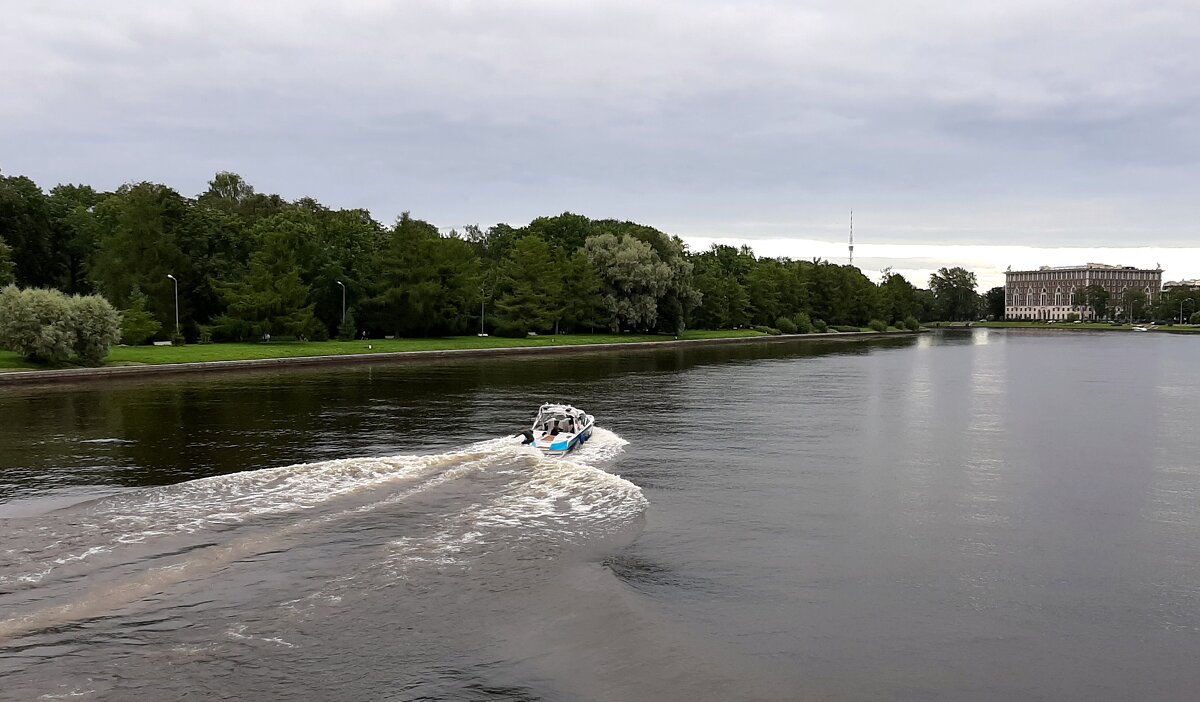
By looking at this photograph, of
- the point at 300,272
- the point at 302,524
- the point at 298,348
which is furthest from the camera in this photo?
the point at 300,272

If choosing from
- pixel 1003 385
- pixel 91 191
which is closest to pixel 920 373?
pixel 1003 385

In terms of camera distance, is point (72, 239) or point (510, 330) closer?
point (72, 239)

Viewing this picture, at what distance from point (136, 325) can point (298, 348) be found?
1384 cm

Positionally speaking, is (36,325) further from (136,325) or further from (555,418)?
(555,418)

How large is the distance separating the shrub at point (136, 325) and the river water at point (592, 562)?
3657 centimetres

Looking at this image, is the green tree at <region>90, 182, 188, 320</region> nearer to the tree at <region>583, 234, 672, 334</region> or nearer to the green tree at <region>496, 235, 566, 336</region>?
the green tree at <region>496, 235, 566, 336</region>

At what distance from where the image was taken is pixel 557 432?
30516mm

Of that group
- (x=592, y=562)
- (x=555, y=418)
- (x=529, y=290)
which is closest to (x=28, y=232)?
(x=529, y=290)

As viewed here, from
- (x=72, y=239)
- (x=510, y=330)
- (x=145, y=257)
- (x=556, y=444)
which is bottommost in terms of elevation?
(x=556, y=444)

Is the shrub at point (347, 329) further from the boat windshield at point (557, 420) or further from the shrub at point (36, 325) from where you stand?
the boat windshield at point (557, 420)

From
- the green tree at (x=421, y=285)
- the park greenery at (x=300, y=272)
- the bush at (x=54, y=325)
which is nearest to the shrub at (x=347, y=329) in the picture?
the park greenery at (x=300, y=272)

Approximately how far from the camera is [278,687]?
1199cm

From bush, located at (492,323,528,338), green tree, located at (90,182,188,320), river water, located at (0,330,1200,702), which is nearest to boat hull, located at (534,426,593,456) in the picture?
river water, located at (0,330,1200,702)

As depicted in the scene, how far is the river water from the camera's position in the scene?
41.7ft
